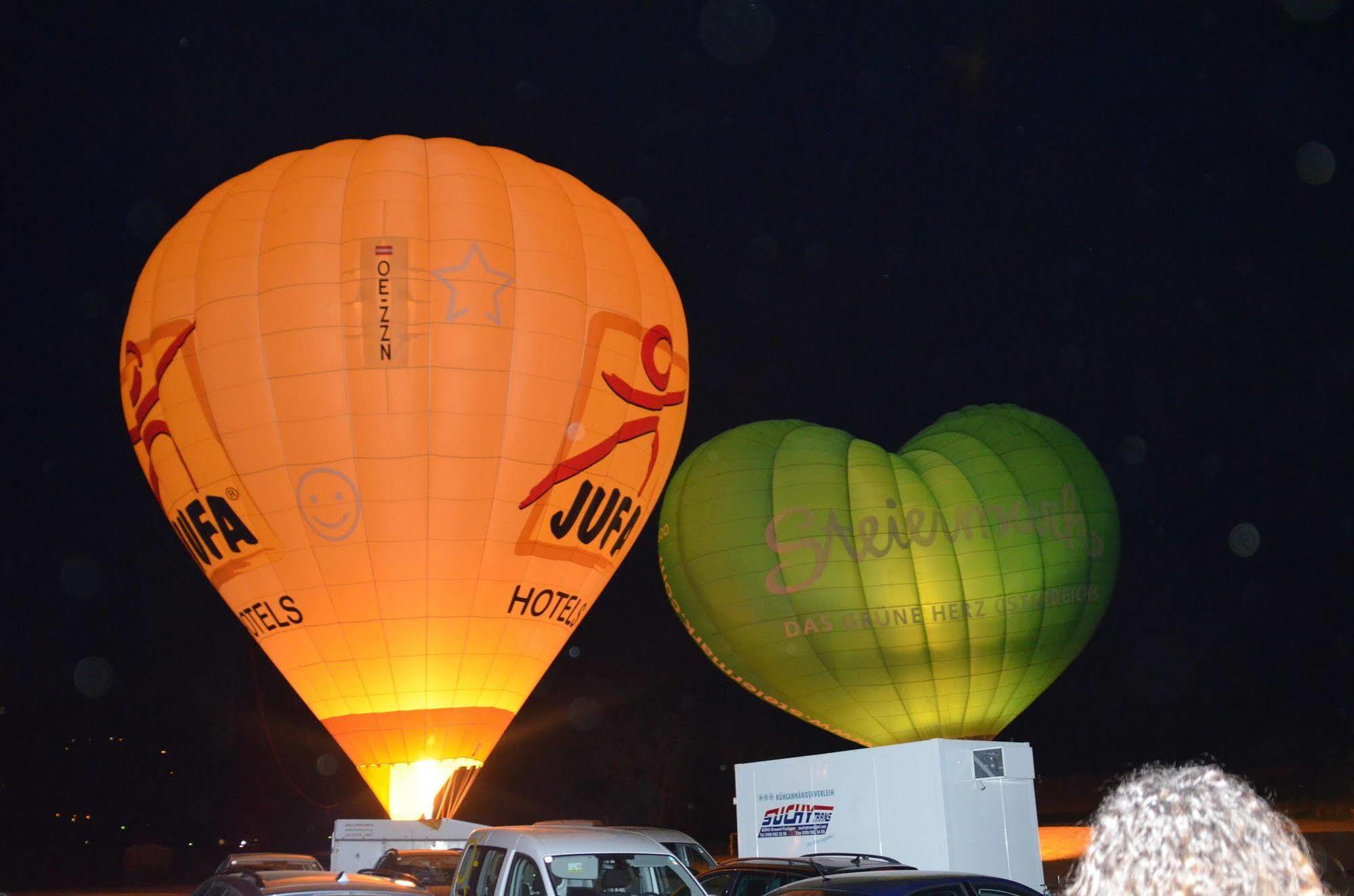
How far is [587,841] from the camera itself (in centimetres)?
874

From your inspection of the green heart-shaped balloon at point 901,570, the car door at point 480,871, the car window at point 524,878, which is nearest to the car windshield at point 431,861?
the car door at point 480,871

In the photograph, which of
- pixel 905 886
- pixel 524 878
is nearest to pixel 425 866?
pixel 524 878

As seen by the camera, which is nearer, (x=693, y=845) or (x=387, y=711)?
(x=693, y=845)

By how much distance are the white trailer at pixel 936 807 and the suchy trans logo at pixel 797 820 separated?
2 centimetres

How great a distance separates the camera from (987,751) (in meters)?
12.7

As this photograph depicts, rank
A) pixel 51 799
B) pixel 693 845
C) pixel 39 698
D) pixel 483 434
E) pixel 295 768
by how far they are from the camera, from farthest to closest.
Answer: pixel 295 768
pixel 39 698
pixel 51 799
pixel 483 434
pixel 693 845

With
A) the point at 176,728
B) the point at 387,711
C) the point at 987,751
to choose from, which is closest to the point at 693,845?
the point at 987,751

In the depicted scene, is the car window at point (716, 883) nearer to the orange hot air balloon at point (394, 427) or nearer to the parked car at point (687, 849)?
the parked car at point (687, 849)

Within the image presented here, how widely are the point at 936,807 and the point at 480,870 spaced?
16.6 ft

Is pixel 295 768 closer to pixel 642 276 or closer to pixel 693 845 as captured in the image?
pixel 642 276

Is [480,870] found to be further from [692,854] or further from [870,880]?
[692,854]

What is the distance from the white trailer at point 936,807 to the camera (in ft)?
40.9

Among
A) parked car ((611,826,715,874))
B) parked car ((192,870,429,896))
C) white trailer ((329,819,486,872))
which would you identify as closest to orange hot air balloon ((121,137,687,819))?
white trailer ((329,819,486,872))

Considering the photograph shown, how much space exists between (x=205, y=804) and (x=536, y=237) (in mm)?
26343
